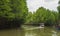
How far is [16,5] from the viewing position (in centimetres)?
3744

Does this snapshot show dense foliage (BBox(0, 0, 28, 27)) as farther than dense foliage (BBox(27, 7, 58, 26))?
No

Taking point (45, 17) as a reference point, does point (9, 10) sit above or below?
above

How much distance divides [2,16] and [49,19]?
3484 centimetres

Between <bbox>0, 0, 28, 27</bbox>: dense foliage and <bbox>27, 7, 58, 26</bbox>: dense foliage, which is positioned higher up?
<bbox>0, 0, 28, 27</bbox>: dense foliage

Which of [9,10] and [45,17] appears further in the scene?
[45,17]

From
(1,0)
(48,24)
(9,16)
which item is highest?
(1,0)

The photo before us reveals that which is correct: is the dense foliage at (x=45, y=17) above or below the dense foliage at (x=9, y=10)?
below

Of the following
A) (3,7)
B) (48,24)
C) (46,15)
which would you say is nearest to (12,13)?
(3,7)

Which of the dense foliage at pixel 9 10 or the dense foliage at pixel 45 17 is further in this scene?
the dense foliage at pixel 45 17

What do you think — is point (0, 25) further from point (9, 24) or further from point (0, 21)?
point (9, 24)

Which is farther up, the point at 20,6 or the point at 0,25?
A: the point at 20,6

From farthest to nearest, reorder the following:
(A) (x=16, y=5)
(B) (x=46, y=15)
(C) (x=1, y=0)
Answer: (B) (x=46, y=15), (A) (x=16, y=5), (C) (x=1, y=0)

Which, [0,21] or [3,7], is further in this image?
[0,21]

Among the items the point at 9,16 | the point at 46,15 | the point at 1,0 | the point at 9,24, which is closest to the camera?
the point at 1,0
